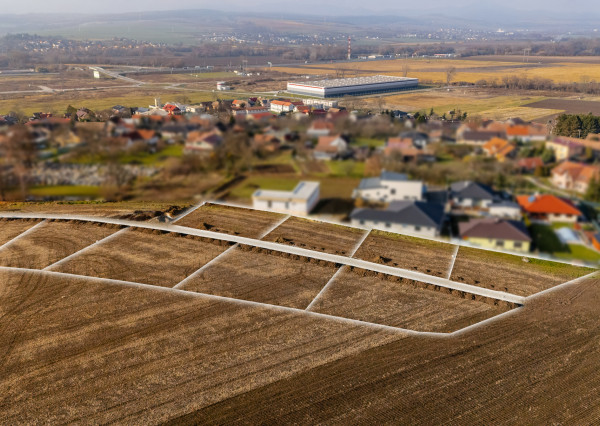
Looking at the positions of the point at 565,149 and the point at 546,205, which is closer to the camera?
the point at 546,205

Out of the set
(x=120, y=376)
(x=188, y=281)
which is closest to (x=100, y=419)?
(x=120, y=376)

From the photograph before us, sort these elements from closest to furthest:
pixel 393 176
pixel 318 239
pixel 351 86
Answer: pixel 393 176, pixel 318 239, pixel 351 86

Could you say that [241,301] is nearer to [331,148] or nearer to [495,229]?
[331,148]

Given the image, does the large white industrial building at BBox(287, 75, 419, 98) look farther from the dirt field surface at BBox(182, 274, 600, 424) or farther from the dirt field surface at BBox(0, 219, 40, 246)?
the dirt field surface at BBox(182, 274, 600, 424)

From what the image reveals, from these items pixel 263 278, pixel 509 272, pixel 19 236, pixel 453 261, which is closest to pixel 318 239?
pixel 263 278

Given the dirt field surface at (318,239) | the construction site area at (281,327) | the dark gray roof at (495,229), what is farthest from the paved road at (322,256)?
the dark gray roof at (495,229)

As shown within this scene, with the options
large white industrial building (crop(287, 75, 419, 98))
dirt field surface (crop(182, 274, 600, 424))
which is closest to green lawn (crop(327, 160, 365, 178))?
dirt field surface (crop(182, 274, 600, 424))

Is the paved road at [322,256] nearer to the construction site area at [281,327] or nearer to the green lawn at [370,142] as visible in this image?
the construction site area at [281,327]

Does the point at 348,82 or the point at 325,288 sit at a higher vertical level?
the point at 348,82
